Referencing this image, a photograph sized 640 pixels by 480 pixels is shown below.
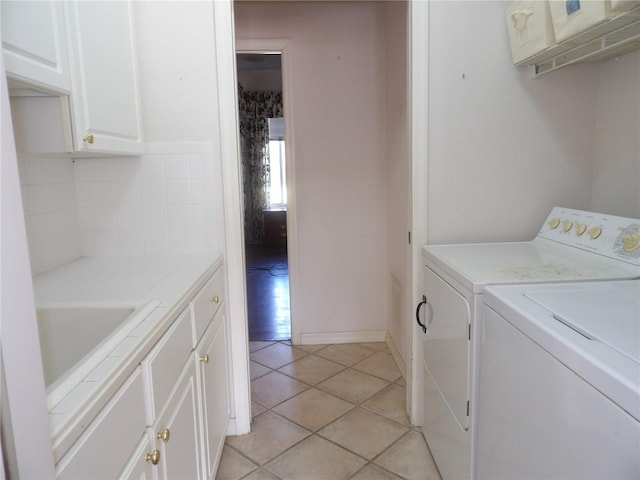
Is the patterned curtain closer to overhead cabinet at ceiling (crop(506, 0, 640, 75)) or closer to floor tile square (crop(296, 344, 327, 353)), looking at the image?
floor tile square (crop(296, 344, 327, 353))

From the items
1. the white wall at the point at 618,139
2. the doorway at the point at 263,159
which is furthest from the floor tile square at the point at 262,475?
the doorway at the point at 263,159

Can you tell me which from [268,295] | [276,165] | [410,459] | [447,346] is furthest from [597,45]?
[276,165]

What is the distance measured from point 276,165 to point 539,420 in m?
7.03

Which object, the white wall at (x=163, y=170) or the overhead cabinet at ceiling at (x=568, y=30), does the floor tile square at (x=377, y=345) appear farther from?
the overhead cabinet at ceiling at (x=568, y=30)

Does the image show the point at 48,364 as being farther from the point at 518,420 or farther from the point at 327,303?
the point at 327,303

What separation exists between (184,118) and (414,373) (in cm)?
154

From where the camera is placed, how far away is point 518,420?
42.1 inches

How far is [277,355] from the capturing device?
9.86ft

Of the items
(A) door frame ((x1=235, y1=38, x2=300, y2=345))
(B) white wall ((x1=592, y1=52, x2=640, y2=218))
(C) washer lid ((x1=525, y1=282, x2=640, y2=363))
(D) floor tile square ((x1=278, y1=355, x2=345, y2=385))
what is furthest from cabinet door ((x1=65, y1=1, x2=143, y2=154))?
(B) white wall ((x1=592, y1=52, x2=640, y2=218))

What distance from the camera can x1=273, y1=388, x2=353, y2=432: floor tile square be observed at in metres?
2.20

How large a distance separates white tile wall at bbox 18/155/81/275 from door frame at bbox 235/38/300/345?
144cm

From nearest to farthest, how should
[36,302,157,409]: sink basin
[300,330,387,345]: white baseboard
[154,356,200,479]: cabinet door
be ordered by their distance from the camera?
[154,356,200,479]: cabinet door → [36,302,157,409]: sink basin → [300,330,387,345]: white baseboard

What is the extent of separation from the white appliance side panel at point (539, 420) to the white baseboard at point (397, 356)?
127cm

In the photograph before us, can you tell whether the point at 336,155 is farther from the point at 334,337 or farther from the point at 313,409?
the point at 313,409
